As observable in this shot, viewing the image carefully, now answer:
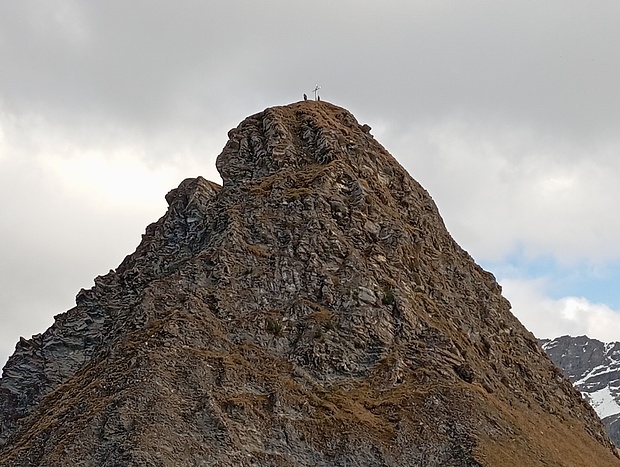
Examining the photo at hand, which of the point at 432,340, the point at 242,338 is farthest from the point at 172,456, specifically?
the point at 432,340

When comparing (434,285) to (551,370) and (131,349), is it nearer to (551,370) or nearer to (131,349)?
(551,370)

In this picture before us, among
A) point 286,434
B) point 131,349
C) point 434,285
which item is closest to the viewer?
point 286,434

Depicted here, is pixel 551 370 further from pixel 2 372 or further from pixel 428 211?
pixel 2 372

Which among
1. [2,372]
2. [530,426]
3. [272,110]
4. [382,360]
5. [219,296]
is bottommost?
[530,426]

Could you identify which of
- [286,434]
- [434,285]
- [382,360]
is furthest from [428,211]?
[286,434]

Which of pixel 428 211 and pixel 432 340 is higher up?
pixel 428 211

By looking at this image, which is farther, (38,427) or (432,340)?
(432,340)

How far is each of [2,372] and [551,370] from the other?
6330 cm

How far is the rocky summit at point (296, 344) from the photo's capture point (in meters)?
74.1

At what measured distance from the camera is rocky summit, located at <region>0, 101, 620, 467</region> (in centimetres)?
7406

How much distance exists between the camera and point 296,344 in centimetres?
8444

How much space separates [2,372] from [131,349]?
116ft

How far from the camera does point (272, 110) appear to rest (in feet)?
375

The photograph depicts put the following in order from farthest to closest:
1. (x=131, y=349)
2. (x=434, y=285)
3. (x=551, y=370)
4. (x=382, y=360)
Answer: (x=551, y=370), (x=434, y=285), (x=382, y=360), (x=131, y=349)
